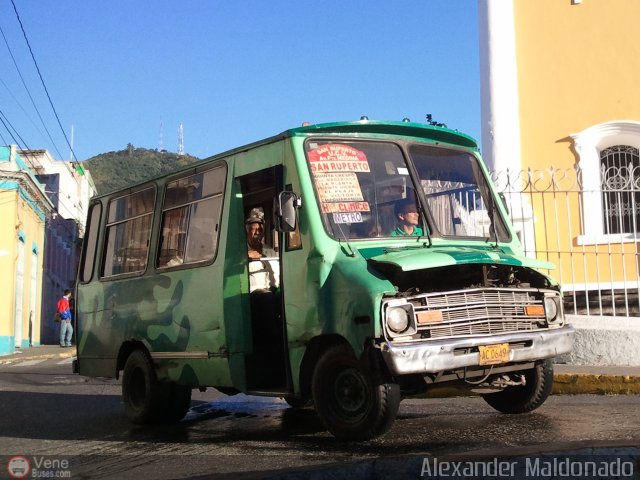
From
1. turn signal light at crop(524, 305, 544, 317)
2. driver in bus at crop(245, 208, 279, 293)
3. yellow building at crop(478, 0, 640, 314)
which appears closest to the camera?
turn signal light at crop(524, 305, 544, 317)

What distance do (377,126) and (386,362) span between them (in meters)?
2.12

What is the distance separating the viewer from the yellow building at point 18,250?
2725 centimetres

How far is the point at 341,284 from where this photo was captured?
601cm

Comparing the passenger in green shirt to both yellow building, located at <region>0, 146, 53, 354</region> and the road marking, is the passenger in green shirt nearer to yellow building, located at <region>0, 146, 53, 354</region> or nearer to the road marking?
the road marking

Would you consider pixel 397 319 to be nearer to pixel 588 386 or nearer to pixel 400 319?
pixel 400 319

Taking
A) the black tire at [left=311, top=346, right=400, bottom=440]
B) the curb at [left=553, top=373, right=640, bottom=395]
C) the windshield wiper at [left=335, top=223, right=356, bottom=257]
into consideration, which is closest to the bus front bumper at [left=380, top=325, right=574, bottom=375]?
the black tire at [left=311, top=346, right=400, bottom=440]

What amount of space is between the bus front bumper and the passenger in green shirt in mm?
1082

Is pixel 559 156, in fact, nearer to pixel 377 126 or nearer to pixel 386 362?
pixel 377 126

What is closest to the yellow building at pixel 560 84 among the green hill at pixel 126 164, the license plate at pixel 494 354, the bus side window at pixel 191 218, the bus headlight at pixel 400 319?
the bus side window at pixel 191 218

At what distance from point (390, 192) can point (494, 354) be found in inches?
59.4

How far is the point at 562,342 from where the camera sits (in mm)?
6480

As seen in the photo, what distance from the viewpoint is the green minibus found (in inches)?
231

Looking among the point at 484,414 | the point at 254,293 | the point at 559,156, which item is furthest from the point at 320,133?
the point at 559,156

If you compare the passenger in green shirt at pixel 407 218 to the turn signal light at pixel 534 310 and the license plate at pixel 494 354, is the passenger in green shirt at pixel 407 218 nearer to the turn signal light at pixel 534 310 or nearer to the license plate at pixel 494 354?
the turn signal light at pixel 534 310
